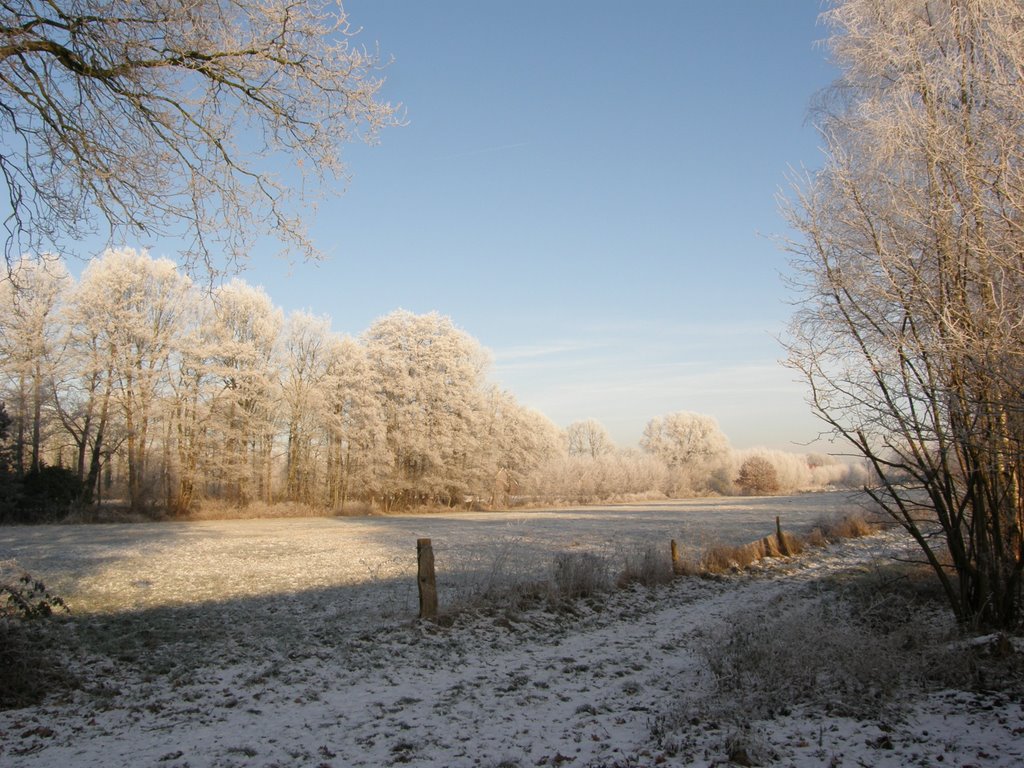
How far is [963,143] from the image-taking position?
22.7 feet

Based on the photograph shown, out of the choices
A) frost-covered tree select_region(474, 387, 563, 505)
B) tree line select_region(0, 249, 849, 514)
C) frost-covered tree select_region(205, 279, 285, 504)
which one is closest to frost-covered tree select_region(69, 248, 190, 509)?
tree line select_region(0, 249, 849, 514)

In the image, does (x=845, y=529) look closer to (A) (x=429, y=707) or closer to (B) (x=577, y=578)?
(B) (x=577, y=578)

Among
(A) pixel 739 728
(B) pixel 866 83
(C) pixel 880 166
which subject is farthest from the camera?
(B) pixel 866 83

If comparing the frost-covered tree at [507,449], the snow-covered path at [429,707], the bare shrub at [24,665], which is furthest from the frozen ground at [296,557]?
the frost-covered tree at [507,449]

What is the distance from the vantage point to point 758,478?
269ft

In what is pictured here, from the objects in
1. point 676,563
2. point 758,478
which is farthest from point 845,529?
point 758,478

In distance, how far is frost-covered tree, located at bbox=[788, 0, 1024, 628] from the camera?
6.38 meters

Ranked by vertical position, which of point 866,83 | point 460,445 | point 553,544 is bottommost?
point 553,544

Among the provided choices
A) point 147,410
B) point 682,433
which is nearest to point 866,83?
point 147,410

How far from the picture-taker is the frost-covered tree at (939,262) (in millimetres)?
6375

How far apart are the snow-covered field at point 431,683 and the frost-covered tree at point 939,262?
1545 millimetres

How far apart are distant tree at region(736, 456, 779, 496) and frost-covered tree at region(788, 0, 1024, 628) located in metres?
77.9

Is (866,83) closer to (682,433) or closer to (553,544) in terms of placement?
(553,544)

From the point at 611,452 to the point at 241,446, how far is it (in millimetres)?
56361
